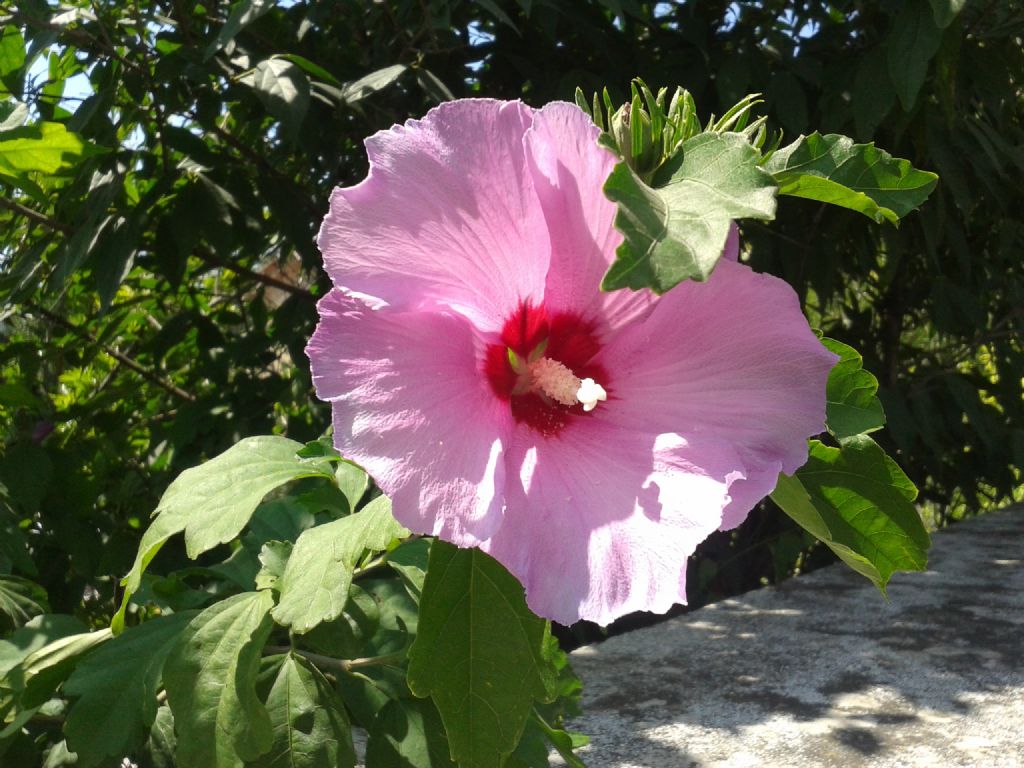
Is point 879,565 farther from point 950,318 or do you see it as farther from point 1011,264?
point 1011,264

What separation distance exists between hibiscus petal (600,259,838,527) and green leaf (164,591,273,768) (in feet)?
1.05

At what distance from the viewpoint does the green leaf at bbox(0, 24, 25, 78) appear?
1.44 meters

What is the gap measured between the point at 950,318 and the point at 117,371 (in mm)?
1523

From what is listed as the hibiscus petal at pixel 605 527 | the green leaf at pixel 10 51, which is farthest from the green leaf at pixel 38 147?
the green leaf at pixel 10 51

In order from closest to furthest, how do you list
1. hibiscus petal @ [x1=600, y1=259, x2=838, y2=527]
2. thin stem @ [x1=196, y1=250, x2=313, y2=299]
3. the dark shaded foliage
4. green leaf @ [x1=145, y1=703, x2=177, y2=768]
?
hibiscus petal @ [x1=600, y1=259, x2=838, y2=527] → green leaf @ [x1=145, y1=703, x2=177, y2=768] → the dark shaded foliage → thin stem @ [x1=196, y1=250, x2=313, y2=299]

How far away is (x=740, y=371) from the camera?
0.51 meters

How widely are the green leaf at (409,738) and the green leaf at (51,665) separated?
208mm

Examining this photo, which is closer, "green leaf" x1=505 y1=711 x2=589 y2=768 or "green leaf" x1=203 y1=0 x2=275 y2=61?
"green leaf" x1=505 y1=711 x2=589 y2=768

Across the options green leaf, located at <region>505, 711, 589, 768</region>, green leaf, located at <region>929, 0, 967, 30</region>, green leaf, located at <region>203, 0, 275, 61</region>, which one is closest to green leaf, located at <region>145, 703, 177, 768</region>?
green leaf, located at <region>505, 711, 589, 768</region>

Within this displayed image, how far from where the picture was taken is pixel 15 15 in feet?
4.16

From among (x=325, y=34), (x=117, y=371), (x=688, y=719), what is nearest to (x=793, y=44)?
(x=325, y=34)

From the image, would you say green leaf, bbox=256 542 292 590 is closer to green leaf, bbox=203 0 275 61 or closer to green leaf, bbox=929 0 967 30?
green leaf, bbox=203 0 275 61

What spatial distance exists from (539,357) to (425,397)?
0.09 m

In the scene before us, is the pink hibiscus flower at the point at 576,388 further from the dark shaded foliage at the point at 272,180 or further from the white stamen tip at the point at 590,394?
the dark shaded foliage at the point at 272,180
